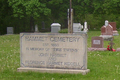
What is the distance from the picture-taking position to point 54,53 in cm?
812

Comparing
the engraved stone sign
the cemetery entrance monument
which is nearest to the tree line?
the engraved stone sign

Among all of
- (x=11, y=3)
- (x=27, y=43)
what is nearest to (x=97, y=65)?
(x=27, y=43)

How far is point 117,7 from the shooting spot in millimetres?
37781

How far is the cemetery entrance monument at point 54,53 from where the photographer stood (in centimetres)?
792

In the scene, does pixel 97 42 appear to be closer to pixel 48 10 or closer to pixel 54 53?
pixel 54 53

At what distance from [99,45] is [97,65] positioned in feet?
18.2

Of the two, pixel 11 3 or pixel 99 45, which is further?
pixel 11 3

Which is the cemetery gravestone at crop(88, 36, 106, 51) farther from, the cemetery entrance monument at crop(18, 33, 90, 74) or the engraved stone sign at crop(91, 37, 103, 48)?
the cemetery entrance monument at crop(18, 33, 90, 74)

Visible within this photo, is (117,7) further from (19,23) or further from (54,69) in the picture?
(54,69)

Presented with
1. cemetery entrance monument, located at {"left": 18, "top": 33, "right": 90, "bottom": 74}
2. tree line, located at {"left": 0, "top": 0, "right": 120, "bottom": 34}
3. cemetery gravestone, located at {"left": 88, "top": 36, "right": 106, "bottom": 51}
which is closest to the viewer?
cemetery entrance monument, located at {"left": 18, "top": 33, "right": 90, "bottom": 74}

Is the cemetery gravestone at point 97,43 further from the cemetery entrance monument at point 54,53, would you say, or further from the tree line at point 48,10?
the tree line at point 48,10

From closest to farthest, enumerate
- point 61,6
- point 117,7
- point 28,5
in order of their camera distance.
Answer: point 28,5 → point 117,7 → point 61,6

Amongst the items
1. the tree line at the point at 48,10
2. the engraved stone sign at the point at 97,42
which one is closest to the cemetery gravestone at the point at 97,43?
the engraved stone sign at the point at 97,42

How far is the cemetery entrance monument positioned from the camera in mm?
7922
